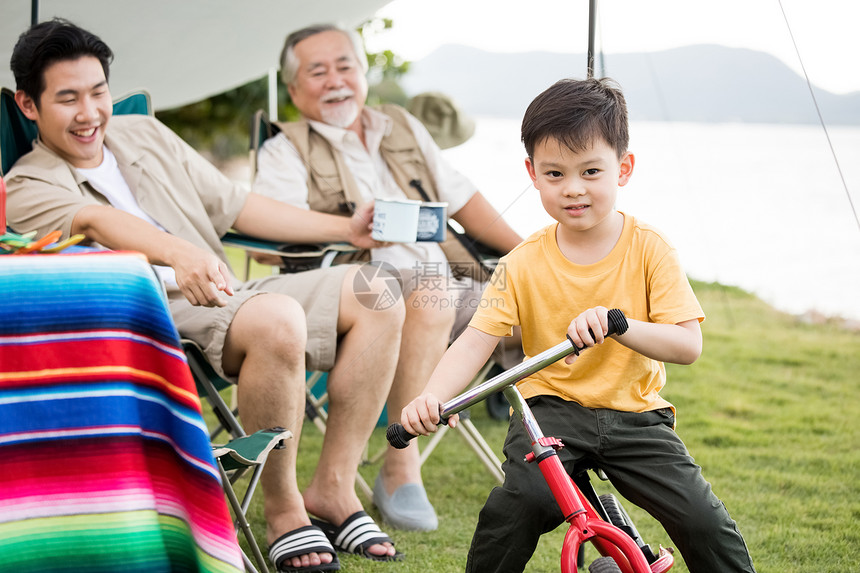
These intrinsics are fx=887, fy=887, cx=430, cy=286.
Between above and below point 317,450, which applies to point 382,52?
above

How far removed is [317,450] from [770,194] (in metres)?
1.75

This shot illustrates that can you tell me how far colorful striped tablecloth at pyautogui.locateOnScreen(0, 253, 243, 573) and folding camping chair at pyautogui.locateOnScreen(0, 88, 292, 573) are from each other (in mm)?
232

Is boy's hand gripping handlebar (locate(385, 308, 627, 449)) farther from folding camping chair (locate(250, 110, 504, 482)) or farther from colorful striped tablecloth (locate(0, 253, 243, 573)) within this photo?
folding camping chair (locate(250, 110, 504, 482))

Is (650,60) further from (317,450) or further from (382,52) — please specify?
(382,52)

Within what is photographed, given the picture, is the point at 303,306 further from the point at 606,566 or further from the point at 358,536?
the point at 606,566

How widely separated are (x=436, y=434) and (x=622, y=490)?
49.8 inches

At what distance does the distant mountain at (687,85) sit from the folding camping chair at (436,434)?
35.2 inches

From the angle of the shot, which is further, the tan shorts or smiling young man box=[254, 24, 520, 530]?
smiling young man box=[254, 24, 520, 530]

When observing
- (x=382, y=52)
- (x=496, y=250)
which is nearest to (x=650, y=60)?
Answer: (x=496, y=250)

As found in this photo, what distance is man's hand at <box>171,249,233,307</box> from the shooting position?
1965mm

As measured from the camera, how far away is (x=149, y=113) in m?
2.85

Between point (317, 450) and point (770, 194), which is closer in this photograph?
point (770, 194)

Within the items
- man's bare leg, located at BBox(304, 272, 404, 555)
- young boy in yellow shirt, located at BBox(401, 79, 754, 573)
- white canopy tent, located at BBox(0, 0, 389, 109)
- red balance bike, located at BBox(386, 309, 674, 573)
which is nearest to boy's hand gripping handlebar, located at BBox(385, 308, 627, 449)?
red balance bike, located at BBox(386, 309, 674, 573)

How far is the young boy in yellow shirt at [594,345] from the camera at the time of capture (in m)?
1.46
